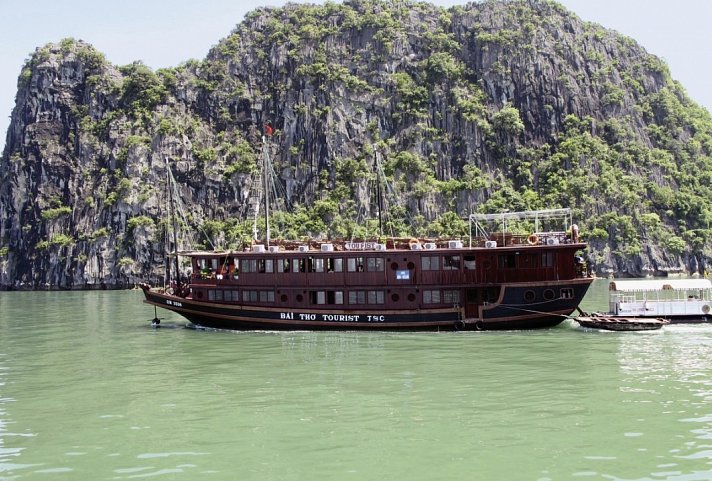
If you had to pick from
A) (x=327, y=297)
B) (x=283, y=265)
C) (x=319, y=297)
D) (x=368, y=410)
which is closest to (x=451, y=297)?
(x=327, y=297)

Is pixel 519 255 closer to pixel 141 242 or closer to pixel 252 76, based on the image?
pixel 141 242

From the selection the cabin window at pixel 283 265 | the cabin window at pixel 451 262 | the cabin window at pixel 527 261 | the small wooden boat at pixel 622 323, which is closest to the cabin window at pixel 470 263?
the cabin window at pixel 451 262

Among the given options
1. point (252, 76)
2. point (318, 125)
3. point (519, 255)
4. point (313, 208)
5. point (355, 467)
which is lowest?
point (355, 467)

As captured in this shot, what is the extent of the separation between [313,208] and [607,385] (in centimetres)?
10921

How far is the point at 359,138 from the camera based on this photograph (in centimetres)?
13738

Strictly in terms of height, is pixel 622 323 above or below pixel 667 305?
below

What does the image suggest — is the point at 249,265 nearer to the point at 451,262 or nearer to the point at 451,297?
the point at 451,262

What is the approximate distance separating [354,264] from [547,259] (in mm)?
11104

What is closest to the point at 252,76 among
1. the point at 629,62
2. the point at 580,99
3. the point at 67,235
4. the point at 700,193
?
the point at 67,235

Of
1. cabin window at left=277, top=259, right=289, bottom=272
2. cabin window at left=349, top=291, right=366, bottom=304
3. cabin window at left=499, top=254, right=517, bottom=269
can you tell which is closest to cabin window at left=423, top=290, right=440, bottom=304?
cabin window at left=349, top=291, right=366, bottom=304

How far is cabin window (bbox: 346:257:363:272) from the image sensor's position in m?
42.0

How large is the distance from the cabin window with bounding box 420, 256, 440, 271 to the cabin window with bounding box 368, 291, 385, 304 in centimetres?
290

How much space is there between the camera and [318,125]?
13800 centimetres

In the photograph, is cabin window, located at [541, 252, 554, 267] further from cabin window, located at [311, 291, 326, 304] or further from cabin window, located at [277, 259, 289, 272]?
cabin window, located at [277, 259, 289, 272]
